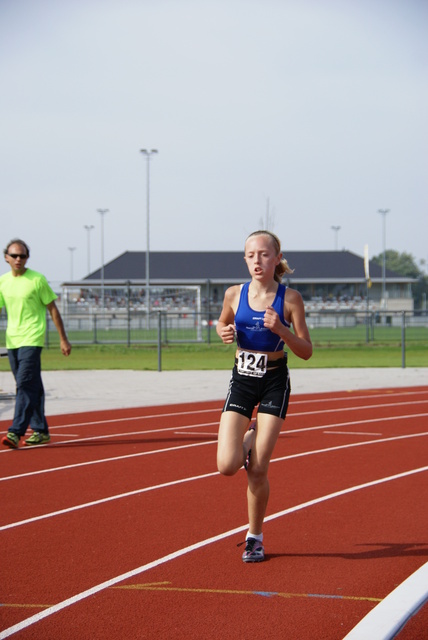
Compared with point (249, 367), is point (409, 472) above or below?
below

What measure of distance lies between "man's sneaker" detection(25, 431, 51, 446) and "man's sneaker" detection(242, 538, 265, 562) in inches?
199

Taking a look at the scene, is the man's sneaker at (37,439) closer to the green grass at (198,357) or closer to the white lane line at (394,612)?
the white lane line at (394,612)

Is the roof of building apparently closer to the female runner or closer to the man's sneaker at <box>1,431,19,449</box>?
the man's sneaker at <box>1,431,19,449</box>

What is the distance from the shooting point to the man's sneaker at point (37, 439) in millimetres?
9781

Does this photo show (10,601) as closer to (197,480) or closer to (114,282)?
(197,480)

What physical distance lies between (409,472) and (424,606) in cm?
383

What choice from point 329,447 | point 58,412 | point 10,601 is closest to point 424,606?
point 10,601

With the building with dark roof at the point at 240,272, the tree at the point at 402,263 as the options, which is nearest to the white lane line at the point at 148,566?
the building with dark roof at the point at 240,272

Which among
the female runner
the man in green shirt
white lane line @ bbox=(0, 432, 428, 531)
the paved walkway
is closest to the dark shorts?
the female runner

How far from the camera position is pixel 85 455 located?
912 centimetres

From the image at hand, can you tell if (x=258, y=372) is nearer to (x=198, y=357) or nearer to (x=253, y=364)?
(x=253, y=364)

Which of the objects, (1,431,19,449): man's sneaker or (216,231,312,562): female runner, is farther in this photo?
(1,431,19,449): man's sneaker

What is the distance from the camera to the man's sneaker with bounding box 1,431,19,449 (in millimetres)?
9305

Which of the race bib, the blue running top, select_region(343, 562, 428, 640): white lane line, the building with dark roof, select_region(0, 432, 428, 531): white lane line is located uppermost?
the building with dark roof
